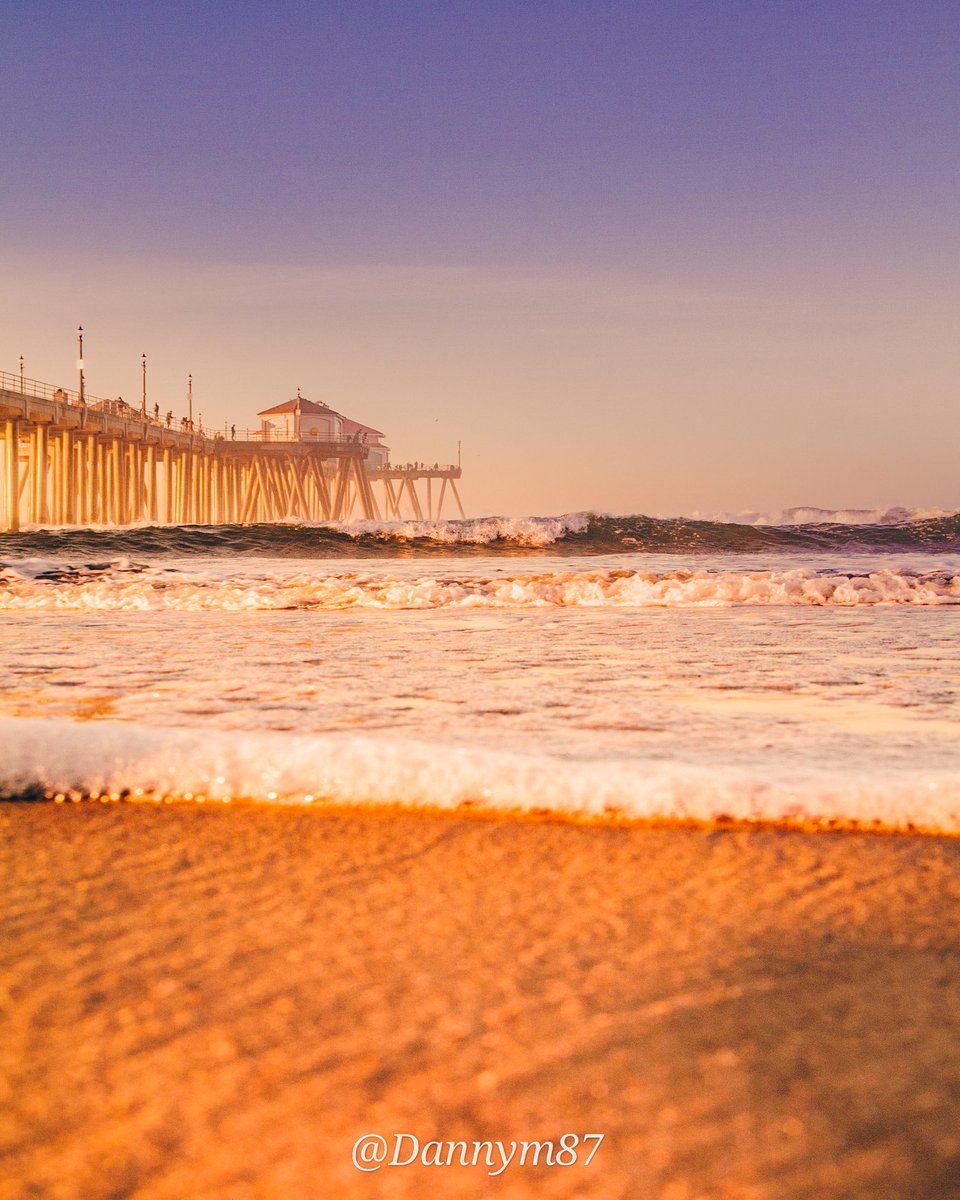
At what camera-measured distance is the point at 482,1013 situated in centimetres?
102

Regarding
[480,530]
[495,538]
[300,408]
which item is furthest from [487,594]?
[300,408]

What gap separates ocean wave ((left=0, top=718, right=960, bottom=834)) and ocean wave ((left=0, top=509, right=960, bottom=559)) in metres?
Result: 15.8

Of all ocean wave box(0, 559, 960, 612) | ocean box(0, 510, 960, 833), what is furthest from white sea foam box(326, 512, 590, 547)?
ocean box(0, 510, 960, 833)

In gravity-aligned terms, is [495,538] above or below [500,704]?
above

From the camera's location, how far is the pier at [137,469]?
96.9ft

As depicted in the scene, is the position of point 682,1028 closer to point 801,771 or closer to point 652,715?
point 801,771

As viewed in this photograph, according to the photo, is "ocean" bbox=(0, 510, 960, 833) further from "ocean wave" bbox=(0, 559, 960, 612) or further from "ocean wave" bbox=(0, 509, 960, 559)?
"ocean wave" bbox=(0, 509, 960, 559)

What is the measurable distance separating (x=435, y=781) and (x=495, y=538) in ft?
62.1

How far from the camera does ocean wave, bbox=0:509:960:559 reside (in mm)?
18734

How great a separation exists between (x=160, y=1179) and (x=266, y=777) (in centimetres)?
106

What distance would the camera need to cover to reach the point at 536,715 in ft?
8.19

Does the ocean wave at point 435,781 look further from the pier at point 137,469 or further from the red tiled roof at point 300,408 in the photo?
the red tiled roof at point 300,408

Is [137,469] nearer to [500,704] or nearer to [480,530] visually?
[480,530]

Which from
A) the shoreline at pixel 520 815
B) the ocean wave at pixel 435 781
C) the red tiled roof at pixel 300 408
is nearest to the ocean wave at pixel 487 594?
the ocean wave at pixel 435 781
